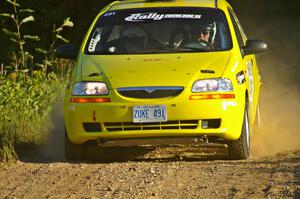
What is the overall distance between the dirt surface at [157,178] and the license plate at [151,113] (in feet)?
1.39

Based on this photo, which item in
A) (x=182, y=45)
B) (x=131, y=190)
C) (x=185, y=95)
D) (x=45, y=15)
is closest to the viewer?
(x=131, y=190)

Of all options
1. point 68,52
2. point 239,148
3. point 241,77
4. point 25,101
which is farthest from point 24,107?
point 239,148

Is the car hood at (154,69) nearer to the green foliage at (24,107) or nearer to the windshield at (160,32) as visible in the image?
the windshield at (160,32)

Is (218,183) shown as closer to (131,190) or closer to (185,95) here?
(131,190)

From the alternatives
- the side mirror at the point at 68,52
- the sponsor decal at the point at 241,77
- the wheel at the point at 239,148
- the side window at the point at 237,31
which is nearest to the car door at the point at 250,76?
the side window at the point at 237,31

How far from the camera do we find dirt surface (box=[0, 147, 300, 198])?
8.74 metres

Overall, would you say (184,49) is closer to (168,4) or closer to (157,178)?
(168,4)

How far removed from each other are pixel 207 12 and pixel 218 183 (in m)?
3.28

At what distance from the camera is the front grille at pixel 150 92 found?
10.5 m

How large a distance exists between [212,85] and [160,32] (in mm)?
1580

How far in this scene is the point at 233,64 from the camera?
11.0 meters

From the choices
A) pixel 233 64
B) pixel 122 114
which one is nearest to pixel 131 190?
pixel 122 114

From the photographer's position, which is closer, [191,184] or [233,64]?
[191,184]

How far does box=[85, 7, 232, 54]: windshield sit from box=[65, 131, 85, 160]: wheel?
1059mm
